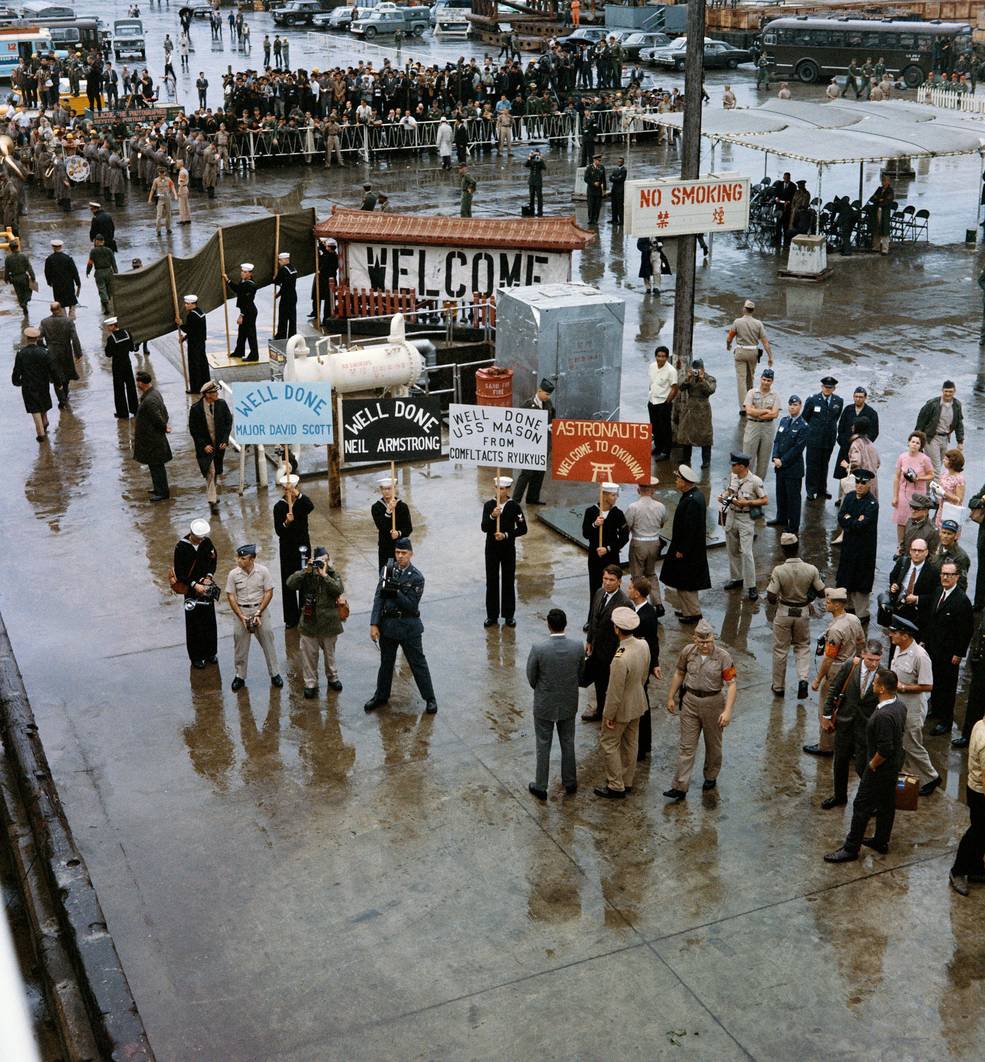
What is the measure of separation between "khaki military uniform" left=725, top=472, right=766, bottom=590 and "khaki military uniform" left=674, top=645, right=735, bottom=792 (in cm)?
333

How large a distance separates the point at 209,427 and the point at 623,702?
7.14 meters

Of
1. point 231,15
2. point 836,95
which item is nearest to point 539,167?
point 836,95

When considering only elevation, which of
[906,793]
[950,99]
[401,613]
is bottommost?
[906,793]

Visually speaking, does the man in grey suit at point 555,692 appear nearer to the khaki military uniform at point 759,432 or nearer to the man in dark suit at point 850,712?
the man in dark suit at point 850,712

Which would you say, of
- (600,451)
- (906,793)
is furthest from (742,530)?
(906,793)

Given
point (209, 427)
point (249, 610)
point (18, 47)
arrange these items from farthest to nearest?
point (18, 47) → point (209, 427) → point (249, 610)

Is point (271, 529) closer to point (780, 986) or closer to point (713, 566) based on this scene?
point (713, 566)

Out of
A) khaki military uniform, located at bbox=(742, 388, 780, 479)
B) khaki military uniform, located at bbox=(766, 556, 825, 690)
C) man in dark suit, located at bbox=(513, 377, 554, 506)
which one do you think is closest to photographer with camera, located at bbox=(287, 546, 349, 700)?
khaki military uniform, located at bbox=(766, 556, 825, 690)

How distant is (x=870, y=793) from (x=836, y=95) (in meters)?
44.6

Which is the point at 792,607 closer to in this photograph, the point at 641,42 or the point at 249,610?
the point at 249,610

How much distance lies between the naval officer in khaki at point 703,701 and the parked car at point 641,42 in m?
53.1

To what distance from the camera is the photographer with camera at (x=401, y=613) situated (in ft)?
36.1

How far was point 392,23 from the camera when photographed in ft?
228

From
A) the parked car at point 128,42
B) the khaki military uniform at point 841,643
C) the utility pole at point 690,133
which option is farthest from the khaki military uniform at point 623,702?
the parked car at point 128,42
